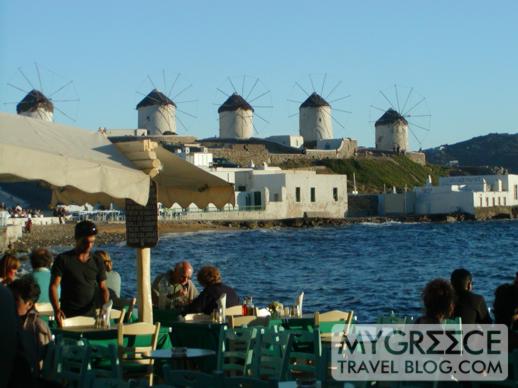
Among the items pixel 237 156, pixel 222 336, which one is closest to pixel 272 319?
pixel 222 336

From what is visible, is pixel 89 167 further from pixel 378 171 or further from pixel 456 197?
pixel 378 171

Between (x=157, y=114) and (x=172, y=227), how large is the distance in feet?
134

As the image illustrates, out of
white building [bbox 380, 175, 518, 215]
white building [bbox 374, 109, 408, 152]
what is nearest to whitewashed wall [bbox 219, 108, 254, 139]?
white building [bbox 374, 109, 408, 152]

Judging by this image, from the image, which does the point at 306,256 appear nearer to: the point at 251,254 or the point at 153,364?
the point at 251,254

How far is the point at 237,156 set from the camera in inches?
3568

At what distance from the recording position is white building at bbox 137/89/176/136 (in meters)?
104

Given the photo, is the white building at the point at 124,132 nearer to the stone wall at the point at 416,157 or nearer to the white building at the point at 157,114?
the white building at the point at 157,114

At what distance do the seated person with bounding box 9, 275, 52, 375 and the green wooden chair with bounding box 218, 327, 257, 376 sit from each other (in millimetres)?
1329

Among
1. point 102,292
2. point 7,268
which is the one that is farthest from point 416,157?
point 7,268

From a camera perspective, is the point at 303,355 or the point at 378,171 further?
the point at 378,171

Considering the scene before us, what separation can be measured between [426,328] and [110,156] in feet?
8.59

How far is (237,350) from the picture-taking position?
7.36m

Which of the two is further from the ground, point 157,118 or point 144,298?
point 157,118

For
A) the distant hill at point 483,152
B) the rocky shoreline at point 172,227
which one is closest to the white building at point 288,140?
the rocky shoreline at point 172,227
